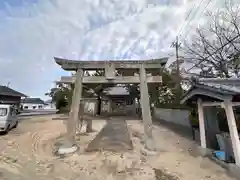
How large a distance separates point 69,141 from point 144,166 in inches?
120

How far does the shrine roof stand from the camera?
5074 mm

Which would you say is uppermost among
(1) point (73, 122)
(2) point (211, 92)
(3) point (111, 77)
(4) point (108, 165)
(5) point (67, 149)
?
(3) point (111, 77)

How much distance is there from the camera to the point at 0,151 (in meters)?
7.59

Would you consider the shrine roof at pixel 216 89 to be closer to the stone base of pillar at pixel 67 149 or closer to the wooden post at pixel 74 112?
the wooden post at pixel 74 112

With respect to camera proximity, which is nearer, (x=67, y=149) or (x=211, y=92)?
(x=211, y=92)

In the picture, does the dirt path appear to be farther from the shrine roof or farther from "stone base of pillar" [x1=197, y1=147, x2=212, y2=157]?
the shrine roof

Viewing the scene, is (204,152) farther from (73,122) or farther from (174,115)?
(174,115)

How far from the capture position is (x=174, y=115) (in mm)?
15734

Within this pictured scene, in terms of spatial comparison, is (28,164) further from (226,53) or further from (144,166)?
(226,53)

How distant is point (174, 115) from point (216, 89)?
10.8 m

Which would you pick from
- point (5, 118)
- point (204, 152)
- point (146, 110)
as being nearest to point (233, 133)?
point (204, 152)

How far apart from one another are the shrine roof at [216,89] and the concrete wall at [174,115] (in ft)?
19.1

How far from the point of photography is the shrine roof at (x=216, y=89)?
5.07m

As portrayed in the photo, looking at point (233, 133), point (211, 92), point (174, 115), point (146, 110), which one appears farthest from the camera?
point (174, 115)
